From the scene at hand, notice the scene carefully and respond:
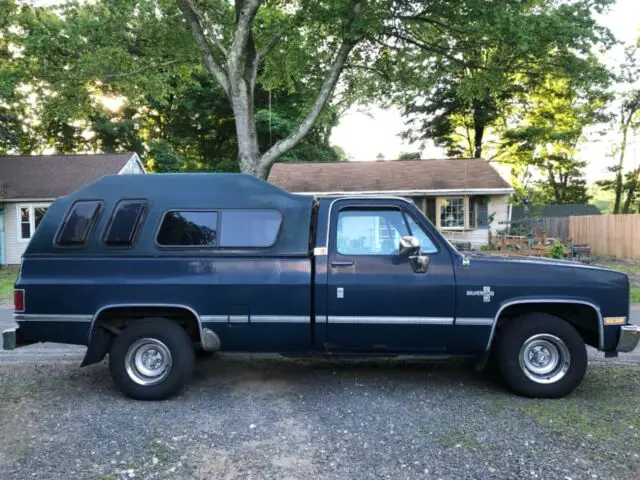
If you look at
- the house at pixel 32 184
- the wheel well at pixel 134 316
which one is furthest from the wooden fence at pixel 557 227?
the wheel well at pixel 134 316

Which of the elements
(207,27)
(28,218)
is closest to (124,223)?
(207,27)

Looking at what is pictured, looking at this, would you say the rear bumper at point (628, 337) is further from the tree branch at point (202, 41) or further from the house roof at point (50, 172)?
the house roof at point (50, 172)

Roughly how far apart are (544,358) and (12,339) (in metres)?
5.28

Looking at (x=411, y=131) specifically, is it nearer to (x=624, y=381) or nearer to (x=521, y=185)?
(x=521, y=185)

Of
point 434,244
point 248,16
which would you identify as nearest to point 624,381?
point 434,244

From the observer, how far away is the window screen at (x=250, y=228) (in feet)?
16.1

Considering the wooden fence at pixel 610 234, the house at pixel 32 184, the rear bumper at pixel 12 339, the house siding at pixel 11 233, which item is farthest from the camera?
the house siding at pixel 11 233

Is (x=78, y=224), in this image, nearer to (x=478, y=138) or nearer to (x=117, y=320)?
(x=117, y=320)

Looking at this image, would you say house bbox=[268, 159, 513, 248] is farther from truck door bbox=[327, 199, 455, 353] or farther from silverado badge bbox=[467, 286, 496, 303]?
silverado badge bbox=[467, 286, 496, 303]

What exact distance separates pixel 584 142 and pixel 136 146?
103ft

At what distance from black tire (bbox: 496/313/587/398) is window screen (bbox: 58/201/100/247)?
430cm

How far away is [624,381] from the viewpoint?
17.7ft

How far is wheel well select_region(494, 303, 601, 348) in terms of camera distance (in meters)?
4.89

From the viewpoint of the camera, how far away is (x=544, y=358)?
4.87 meters
